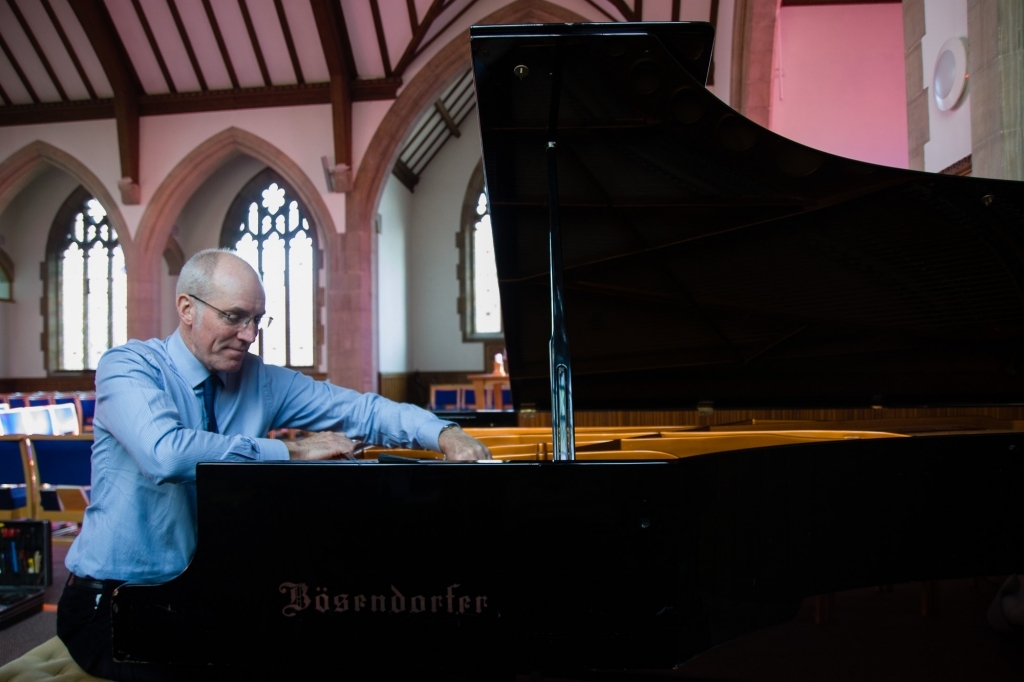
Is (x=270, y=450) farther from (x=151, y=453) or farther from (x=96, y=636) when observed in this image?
(x=96, y=636)

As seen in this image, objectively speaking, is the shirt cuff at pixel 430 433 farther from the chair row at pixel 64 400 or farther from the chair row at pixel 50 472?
the chair row at pixel 64 400

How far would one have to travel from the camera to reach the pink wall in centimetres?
955

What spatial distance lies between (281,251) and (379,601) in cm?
1302

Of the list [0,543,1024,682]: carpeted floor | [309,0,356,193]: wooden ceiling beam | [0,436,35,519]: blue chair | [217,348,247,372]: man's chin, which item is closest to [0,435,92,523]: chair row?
[0,436,35,519]: blue chair

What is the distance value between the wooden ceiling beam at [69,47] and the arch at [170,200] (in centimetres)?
186

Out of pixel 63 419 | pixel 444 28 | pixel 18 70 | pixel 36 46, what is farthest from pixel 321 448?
pixel 18 70

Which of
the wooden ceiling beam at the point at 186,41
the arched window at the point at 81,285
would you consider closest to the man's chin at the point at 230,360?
the wooden ceiling beam at the point at 186,41

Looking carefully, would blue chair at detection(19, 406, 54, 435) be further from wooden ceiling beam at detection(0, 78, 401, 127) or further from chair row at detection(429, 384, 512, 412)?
wooden ceiling beam at detection(0, 78, 401, 127)

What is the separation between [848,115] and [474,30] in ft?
32.1

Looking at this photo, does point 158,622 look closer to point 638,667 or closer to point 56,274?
point 638,667

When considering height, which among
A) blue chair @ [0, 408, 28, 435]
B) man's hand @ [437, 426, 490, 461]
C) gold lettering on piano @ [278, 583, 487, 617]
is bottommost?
gold lettering on piano @ [278, 583, 487, 617]

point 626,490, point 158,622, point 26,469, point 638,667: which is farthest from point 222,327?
point 26,469

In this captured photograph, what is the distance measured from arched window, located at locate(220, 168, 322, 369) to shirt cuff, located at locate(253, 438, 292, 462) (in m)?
12.2

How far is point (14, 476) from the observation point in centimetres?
385
